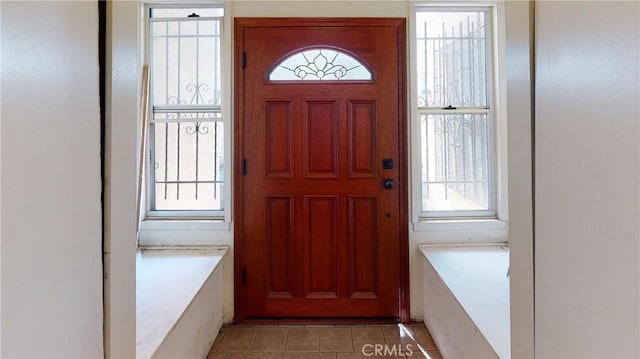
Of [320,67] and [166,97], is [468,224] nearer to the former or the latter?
[320,67]

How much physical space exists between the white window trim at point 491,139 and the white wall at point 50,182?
6.78ft

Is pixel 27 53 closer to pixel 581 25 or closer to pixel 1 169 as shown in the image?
pixel 1 169

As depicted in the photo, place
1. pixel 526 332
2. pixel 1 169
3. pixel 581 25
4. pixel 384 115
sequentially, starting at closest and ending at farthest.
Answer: pixel 1 169, pixel 581 25, pixel 526 332, pixel 384 115

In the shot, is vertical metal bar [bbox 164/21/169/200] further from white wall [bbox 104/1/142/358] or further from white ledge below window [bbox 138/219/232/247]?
white wall [bbox 104/1/142/358]

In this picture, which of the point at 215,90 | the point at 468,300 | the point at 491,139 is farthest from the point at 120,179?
the point at 491,139

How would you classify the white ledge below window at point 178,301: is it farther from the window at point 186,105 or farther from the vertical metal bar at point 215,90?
the vertical metal bar at point 215,90

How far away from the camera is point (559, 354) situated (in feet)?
2.33

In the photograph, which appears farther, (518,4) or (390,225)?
(390,225)

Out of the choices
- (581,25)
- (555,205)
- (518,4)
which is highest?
(518,4)

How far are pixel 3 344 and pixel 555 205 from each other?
0.94 metres

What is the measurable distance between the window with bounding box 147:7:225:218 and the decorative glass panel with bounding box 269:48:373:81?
496mm

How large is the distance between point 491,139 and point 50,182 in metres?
2.62

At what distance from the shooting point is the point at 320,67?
246cm

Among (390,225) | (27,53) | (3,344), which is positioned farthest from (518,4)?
(390,225)
